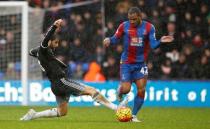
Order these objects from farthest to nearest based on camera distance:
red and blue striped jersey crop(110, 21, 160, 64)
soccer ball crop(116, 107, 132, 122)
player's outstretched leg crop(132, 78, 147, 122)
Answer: red and blue striped jersey crop(110, 21, 160, 64)
player's outstretched leg crop(132, 78, 147, 122)
soccer ball crop(116, 107, 132, 122)

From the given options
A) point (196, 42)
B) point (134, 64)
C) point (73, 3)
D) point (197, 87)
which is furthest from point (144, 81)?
point (73, 3)

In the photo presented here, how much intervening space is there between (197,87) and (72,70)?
4241mm

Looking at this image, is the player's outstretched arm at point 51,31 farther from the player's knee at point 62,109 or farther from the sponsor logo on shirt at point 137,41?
the sponsor logo on shirt at point 137,41

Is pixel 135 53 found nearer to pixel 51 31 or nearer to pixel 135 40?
pixel 135 40

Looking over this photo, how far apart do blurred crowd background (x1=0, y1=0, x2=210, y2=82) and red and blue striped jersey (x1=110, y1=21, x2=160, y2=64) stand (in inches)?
328

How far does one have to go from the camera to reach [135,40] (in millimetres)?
15320

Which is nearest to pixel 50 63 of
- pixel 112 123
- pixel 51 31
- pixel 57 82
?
pixel 57 82

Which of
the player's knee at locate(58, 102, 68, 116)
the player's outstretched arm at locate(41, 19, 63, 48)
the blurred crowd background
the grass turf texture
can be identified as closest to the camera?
the grass turf texture

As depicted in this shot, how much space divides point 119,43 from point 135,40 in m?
9.84

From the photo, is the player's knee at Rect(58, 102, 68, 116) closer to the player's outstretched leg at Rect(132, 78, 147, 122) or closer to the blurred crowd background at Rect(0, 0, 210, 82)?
the player's outstretched leg at Rect(132, 78, 147, 122)

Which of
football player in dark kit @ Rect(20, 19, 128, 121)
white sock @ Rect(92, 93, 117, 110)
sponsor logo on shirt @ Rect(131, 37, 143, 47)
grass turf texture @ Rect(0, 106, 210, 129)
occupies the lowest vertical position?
grass turf texture @ Rect(0, 106, 210, 129)

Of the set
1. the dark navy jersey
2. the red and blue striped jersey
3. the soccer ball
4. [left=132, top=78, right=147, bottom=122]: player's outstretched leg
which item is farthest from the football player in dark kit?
the red and blue striped jersey

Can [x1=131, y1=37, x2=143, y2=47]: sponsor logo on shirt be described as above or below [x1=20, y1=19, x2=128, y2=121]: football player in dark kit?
above

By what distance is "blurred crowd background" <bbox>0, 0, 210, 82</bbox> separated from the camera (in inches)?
936
